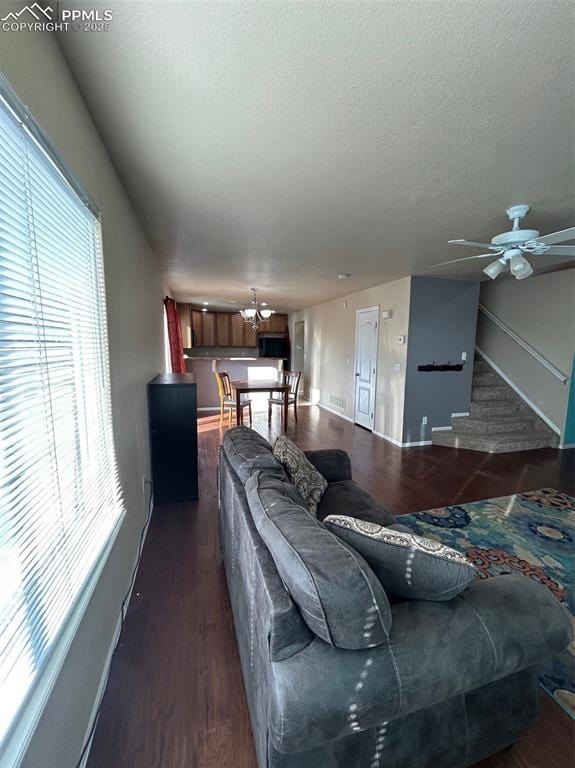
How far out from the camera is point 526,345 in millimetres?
5109

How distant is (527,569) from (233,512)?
6.62 ft

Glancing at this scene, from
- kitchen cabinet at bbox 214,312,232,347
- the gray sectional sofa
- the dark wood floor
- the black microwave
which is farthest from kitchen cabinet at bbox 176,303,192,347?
the gray sectional sofa

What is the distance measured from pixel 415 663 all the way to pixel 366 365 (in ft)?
16.4

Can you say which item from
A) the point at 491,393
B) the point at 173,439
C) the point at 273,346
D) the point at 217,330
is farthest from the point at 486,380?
the point at 217,330

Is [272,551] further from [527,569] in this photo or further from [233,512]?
[527,569]

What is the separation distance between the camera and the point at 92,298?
55.5 inches

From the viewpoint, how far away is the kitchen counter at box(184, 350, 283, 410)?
6.40 meters

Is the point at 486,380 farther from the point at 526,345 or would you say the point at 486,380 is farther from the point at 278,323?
the point at 278,323

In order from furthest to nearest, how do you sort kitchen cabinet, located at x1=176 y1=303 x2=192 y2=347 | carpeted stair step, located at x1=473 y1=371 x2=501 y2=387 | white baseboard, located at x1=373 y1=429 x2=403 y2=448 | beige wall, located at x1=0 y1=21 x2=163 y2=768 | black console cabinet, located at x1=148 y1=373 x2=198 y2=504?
kitchen cabinet, located at x1=176 y1=303 x2=192 y2=347
carpeted stair step, located at x1=473 y1=371 x2=501 y2=387
white baseboard, located at x1=373 y1=429 x2=403 y2=448
black console cabinet, located at x1=148 y1=373 x2=198 y2=504
beige wall, located at x1=0 y1=21 x2=163 y2=768

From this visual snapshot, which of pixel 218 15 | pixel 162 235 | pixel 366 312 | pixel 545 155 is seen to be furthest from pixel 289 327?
pixel 218 15

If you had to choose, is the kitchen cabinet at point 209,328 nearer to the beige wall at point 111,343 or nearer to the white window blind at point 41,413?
the beige wall at point 111,343

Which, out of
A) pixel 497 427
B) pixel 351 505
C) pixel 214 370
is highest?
pixel 214 370

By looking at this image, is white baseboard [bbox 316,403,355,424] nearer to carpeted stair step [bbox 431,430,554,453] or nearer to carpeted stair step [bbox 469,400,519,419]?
carpeted stair step [bbox 431,430,554,453]

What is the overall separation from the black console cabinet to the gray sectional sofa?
6.23 feet
